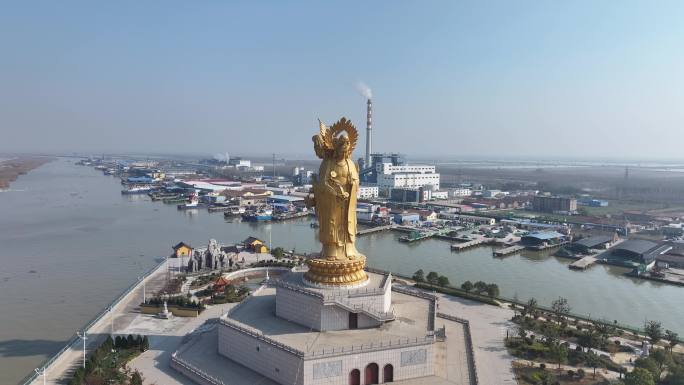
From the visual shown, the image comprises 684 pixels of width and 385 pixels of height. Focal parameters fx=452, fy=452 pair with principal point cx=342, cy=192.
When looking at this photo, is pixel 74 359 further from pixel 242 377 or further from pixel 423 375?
pixel 423 375

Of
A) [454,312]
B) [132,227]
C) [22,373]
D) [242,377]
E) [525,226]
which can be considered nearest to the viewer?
[242,377]

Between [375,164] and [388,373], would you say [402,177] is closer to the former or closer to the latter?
[375,164]

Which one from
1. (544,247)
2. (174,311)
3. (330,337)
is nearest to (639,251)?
(544,247)

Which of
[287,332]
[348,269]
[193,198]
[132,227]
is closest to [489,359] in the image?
[348,269]

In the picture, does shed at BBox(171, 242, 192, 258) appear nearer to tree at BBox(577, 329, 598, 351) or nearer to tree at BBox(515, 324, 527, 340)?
tree at BBox(515, 324, 527, 340)

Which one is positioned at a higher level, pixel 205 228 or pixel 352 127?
pixel 352 127

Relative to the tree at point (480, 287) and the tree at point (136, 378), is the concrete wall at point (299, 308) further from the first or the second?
the tree at point (480, 287)

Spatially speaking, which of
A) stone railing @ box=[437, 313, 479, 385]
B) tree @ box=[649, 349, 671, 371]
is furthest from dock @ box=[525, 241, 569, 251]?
tree @ box=[649, 349, 671, 371]
